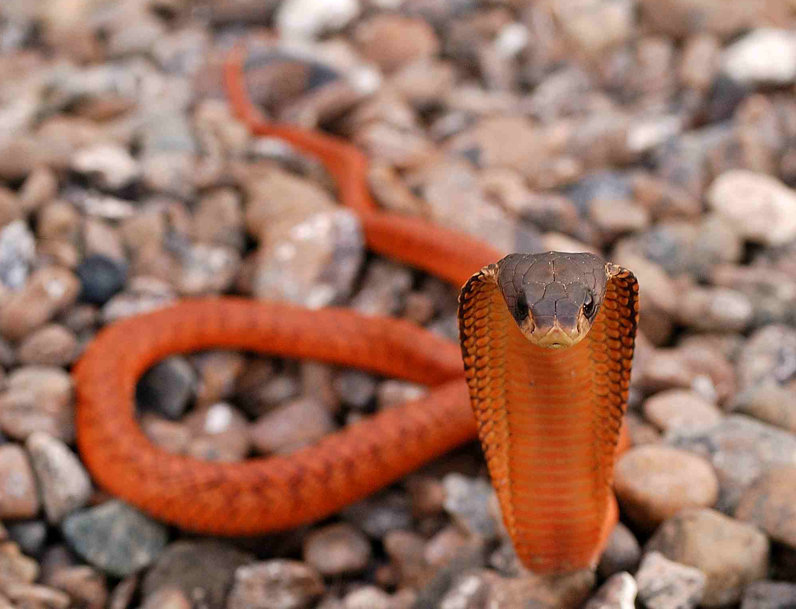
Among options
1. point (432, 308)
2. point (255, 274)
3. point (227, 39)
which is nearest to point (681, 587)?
point (432, 308)

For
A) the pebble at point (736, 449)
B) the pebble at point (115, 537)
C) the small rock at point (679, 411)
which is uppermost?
the pebble at point (736, 449)

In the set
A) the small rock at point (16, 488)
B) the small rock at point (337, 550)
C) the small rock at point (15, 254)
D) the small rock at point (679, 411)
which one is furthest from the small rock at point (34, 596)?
the small rock at point (679, 411)

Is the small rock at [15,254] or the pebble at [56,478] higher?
the small rock at [15,254]

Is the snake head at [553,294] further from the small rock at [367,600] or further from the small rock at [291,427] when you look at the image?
the small rock at [291,427]

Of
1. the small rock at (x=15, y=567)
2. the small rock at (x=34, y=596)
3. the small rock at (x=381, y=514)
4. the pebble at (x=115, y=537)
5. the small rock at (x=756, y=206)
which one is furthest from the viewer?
the small rock at (x=756, y=206)

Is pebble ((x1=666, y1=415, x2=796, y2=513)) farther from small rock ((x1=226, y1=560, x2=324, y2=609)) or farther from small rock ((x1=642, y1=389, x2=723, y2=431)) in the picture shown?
small rock ((x1=226, y1=560, x2=324, y2=609))

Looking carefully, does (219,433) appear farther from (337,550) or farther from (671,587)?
(671,587)
